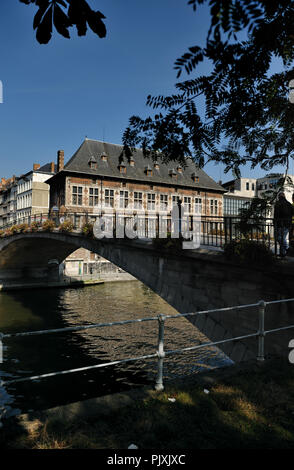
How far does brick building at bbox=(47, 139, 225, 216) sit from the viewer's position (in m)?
33.3

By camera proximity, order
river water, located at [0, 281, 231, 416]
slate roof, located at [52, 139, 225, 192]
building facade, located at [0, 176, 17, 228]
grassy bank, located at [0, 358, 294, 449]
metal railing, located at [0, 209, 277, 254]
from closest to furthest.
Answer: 1. grassy bank, located at [0, 358, 294, 449]
2. metal railing, located at [0, 209, 277, 254]
3. river water, located at [0, 281, 231, 416]
4. slate roof, located at [52, 139, 225, 192]
5. building facade, located at [0, 176, 17, 228]

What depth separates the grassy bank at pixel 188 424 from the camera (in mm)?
2848

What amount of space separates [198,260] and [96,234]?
770 centimetres

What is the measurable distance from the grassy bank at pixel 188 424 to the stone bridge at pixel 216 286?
358 cm

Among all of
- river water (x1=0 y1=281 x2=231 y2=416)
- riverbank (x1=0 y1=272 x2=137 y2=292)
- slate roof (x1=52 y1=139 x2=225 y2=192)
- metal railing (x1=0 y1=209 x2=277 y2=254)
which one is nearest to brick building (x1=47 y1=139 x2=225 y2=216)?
slate roof (x1=52 y1=139 x2=225 y2=192)

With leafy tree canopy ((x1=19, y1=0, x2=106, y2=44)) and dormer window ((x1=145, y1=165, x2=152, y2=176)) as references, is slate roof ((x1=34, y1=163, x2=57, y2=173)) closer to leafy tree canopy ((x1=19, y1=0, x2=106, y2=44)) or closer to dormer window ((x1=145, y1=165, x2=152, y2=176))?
dormer window ((x1=145, y1=165, x2=152, y2=176))

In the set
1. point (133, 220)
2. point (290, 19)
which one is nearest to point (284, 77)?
point (290, 19)

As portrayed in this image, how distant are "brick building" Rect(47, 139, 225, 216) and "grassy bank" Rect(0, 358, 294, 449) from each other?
92.1 feet

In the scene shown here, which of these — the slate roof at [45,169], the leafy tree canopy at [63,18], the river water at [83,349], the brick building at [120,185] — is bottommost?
the river water at [83,349]

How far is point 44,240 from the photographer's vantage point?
2839 cm

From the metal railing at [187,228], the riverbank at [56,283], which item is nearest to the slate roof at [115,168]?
the metal railing at [187,228]

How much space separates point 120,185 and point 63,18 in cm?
3404

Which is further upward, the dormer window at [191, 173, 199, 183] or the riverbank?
the dormer window at [191, 173, 199, 183]

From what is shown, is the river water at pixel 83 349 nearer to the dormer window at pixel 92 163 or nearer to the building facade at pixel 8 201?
the dormer window at pixel 92 163
